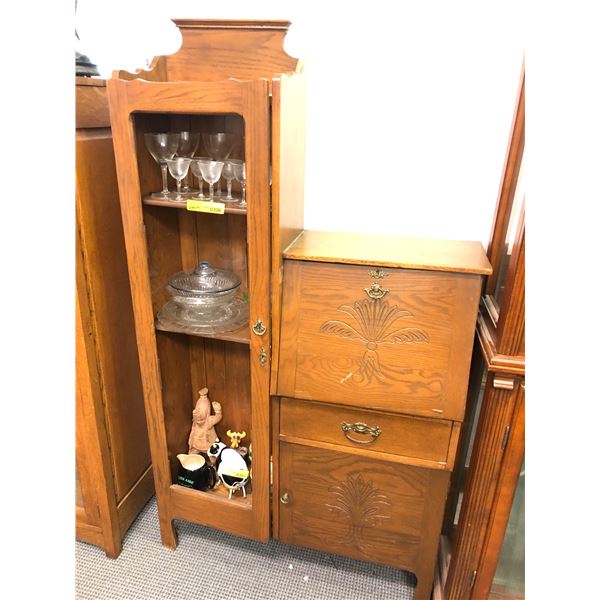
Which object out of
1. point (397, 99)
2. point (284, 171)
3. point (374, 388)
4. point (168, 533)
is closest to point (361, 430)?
point (374, 388)

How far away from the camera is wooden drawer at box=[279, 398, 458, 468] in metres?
1.32

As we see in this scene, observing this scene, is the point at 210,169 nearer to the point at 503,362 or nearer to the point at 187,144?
the point at 187,144

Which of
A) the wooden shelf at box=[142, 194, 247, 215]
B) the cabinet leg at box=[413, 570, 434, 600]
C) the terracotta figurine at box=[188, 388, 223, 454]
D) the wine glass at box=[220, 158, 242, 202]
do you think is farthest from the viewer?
the terracotta figurine at box=[188, 388, 223, 454]

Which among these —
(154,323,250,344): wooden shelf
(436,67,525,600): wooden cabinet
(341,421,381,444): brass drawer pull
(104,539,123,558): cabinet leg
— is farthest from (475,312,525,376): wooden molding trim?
(104,539,123,558): cabinet leg

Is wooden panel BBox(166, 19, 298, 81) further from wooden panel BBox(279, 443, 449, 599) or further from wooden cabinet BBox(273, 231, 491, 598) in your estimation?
wooden panel BBox(279, 443, 449, 599)

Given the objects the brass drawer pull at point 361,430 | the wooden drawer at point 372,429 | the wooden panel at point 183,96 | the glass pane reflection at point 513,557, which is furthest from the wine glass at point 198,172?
the glass pane reflection at point 513,557

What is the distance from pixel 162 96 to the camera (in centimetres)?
118

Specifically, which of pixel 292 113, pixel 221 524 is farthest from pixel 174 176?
pixel 221 524

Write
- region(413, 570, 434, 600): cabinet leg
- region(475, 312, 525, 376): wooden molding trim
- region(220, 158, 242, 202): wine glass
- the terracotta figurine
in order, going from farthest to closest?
the terracotta figurine → region(413, 570, 434, 600): cabinet leg → region(220, 158, 242, 202): wine glass → region(475, 312, 525, 376): wooden molding trim

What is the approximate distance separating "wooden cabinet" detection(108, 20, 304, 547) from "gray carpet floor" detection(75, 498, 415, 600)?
0.35 ft

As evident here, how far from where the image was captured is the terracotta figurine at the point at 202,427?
1.75m

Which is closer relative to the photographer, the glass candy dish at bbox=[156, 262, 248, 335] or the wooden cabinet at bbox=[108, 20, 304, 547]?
the wooden cabinet at bbox=[108, 20, 304, 547]

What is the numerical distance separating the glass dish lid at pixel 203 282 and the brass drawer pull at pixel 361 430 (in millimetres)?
554

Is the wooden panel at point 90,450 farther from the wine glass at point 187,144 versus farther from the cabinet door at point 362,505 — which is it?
the cabinet door at point 362,505
